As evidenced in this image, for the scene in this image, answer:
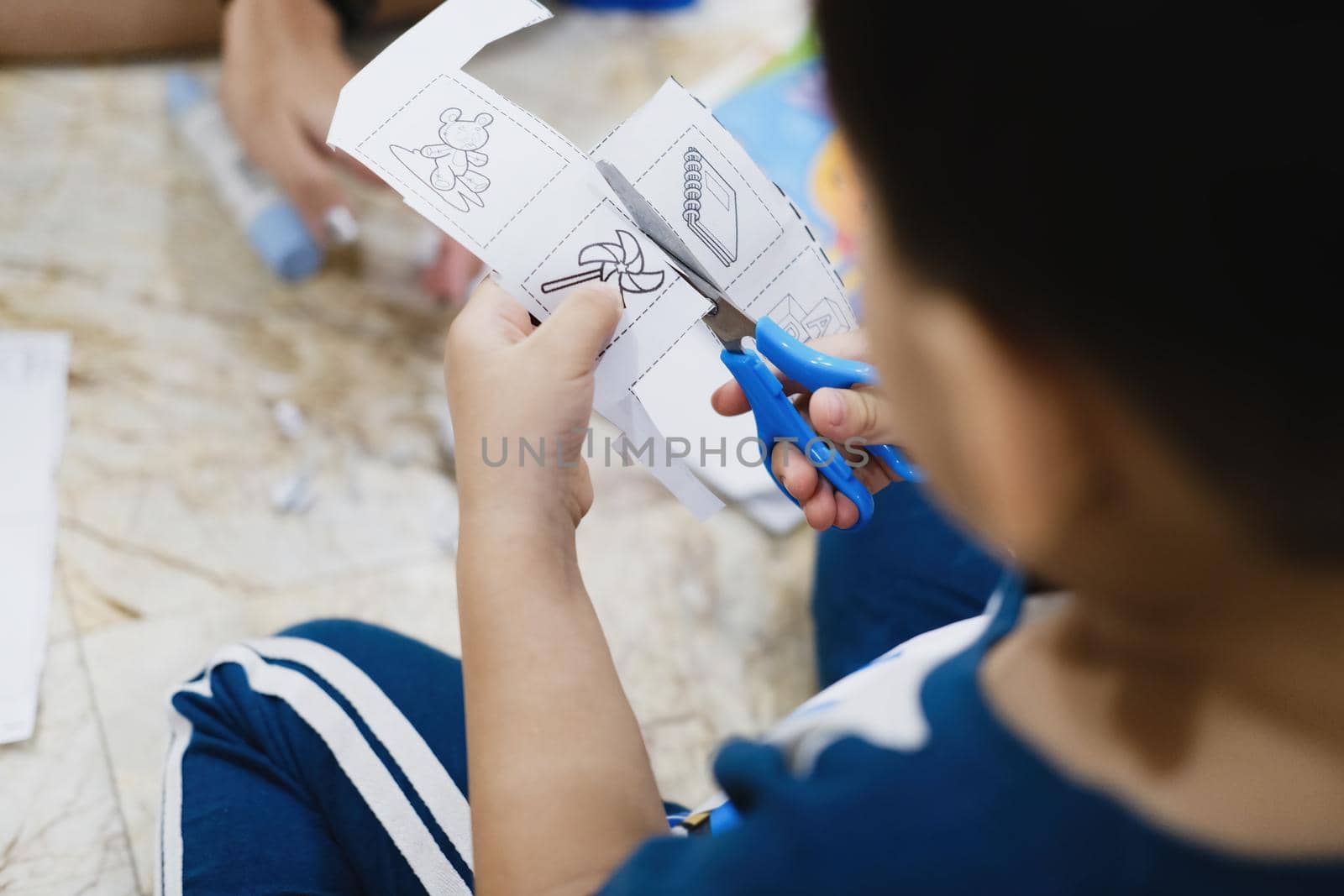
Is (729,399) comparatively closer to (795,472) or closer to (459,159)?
(795,472)

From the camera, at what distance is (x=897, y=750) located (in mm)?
302

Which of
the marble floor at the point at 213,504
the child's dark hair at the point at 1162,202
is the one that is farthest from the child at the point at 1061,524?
the marble floor at the point at 213,504

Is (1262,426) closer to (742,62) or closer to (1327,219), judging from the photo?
(1327,219)

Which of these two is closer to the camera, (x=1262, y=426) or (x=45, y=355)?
(x=1262, y=426)

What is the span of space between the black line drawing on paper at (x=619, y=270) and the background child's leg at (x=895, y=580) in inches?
8.3

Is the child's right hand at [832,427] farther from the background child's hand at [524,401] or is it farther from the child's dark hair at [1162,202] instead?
the child's dark hair at [1162,202]

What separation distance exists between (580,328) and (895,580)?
0.25 meters

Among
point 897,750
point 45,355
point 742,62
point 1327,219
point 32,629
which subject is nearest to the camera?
point 1327,219

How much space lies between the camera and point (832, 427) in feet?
1.56

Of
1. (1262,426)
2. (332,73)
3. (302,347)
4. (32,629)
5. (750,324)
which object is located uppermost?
(1262,426)

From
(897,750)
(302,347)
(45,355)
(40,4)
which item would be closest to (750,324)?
(897,750)

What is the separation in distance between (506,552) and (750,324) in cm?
17

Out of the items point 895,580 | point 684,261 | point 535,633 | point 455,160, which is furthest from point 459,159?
point 895,580

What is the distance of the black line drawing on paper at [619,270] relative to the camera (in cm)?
49
